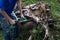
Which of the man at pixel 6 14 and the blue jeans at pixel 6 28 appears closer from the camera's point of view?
the man at pixel 6 14

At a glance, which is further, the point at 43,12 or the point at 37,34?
the point at 43,12

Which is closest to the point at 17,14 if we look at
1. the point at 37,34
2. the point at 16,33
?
the point at 16,33

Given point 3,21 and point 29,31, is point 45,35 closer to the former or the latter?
point 29,31

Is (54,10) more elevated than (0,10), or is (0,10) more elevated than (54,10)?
(0,10)

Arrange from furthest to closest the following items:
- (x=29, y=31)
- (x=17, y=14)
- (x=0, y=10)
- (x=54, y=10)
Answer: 1. (x=54, y=10)
2. (x=17, y=14)
3. (x=29, y=31)
4. (x=0, y=10)

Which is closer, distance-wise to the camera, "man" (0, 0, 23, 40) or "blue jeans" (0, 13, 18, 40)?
"man" (0, 0, 23, 40)

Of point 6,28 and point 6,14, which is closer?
point 6,14

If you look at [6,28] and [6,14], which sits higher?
[6,14]

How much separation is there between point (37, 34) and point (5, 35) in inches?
25.6

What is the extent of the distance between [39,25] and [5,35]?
0.72 metres

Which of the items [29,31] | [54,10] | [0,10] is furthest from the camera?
[54,10]

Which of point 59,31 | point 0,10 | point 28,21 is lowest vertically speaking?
point 59,31

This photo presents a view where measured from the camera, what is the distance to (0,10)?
4.17 metres

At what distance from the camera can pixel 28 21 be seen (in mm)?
4727
